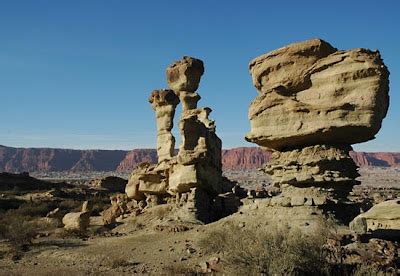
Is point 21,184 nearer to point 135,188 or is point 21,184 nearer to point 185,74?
point 135,188

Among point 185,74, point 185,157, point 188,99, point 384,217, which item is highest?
point 185,74

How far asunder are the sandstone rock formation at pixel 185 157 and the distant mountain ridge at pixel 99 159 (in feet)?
499

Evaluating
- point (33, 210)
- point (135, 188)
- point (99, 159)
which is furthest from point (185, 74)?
point (99, 159)

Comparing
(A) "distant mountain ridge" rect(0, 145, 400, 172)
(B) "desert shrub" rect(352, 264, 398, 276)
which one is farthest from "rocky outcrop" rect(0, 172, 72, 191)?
(A) "distant mountain ridge" rect(0, 145, 400, 172)

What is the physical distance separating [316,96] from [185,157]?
25.7 ft

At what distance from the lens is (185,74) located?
943 inches

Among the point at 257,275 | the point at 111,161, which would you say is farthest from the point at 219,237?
the point at 111,161

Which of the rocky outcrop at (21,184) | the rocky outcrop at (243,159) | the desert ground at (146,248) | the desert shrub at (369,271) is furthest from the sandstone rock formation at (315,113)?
the rocky outcrop at (243,159)

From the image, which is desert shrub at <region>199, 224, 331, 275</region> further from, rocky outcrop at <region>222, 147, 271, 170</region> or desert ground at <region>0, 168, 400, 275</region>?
rocky outcrop at <region>222, 147, 271, 170</region>

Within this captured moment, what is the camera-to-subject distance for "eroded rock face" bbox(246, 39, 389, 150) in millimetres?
13391

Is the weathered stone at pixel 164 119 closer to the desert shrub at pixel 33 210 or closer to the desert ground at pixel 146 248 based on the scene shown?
the desert ground at pixel 146 248

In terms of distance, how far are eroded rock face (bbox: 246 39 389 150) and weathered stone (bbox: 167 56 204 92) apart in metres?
8.02

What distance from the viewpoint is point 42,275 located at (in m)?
11.5

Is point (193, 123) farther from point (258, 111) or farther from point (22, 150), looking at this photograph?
point (22, 150)
